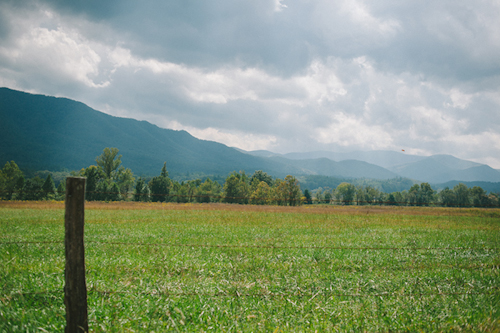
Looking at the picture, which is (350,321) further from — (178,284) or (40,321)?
(40,321)

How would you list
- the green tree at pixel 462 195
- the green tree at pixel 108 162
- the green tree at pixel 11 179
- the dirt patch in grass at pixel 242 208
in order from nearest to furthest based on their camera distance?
the dirt patch in grass at pixel 242 208 → the green tree at pixel 11 179 → the green tree at pixel 108 162 → the green tree at pixel 462 195

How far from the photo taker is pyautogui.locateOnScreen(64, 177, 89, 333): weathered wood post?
13.9ft

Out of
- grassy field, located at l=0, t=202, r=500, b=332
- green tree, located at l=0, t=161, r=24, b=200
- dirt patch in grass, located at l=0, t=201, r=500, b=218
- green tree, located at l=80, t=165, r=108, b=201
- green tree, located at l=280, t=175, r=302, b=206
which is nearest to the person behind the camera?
grassy field, located at l=0, t=202, r=500, b=332

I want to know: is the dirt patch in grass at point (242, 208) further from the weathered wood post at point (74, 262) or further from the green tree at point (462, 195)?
the green tree at point (462, 195)

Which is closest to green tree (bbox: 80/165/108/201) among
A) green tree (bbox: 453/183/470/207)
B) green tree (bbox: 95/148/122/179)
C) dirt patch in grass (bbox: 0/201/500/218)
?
green tree (bbox: 95/148/122/179)

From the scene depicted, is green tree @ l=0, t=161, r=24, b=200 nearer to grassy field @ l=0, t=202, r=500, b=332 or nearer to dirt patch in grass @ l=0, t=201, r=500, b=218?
dirt patch in grass @ l=0, t=201, r=500, b=218

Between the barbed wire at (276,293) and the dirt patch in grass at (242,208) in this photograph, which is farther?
the dirt patch in grass at (242,208)

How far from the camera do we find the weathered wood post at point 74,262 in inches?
167

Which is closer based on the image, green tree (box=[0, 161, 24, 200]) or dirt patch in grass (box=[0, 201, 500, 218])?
dirt patch in grass (box=[0, 201, 500, 218])

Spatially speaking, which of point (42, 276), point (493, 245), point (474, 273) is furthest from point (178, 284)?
point (493, 245)

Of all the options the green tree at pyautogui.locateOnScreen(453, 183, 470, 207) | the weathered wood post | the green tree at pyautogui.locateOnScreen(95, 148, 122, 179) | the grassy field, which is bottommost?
the green tree at pyautogui.locateOnScreen(453, 183, 470, 207)

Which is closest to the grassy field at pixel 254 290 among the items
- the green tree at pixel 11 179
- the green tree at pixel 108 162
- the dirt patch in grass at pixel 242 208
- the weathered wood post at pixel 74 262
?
the weathered wood post at pixel 74 262

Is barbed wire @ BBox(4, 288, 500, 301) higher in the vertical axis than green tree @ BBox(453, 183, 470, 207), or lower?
higher

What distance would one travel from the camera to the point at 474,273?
903 centimetres
